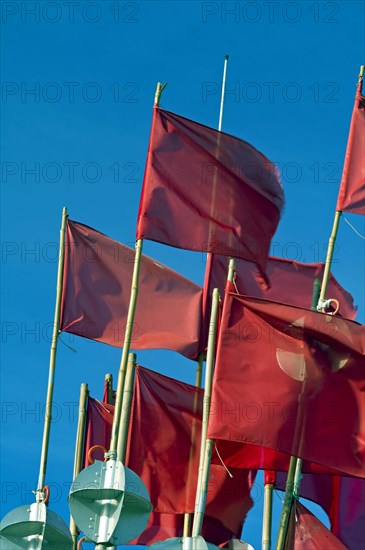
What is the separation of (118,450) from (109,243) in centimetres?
740

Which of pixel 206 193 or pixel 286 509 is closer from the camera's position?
pixel 286 509

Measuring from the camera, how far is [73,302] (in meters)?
28.1

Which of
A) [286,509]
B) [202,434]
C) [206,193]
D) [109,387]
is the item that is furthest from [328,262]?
[109,387]

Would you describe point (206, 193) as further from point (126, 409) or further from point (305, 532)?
point (305, 532)

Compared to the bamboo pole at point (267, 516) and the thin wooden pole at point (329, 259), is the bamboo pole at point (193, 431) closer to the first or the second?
→ the bamboo pole at point (267, 516)

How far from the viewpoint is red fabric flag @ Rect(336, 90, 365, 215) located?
25562 mm

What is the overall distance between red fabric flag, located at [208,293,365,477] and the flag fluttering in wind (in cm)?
252

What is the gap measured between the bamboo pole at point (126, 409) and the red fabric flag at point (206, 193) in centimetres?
247

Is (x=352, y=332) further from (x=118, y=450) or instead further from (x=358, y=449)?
(x=118, y=450)

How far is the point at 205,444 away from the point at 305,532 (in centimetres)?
233

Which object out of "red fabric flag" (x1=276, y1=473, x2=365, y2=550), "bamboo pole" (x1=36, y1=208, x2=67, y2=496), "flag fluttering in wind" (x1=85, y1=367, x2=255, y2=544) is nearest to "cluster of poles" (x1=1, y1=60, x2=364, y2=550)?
"bamboo pole" (x1=36, y1=208, x2=67, y2=496)

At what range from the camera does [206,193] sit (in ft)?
86.2

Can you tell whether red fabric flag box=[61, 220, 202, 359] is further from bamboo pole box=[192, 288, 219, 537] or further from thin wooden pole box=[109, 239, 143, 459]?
thin wooden pole box=[109, 239, 143, 459]

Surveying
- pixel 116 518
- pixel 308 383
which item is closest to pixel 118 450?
pixel 116 518
